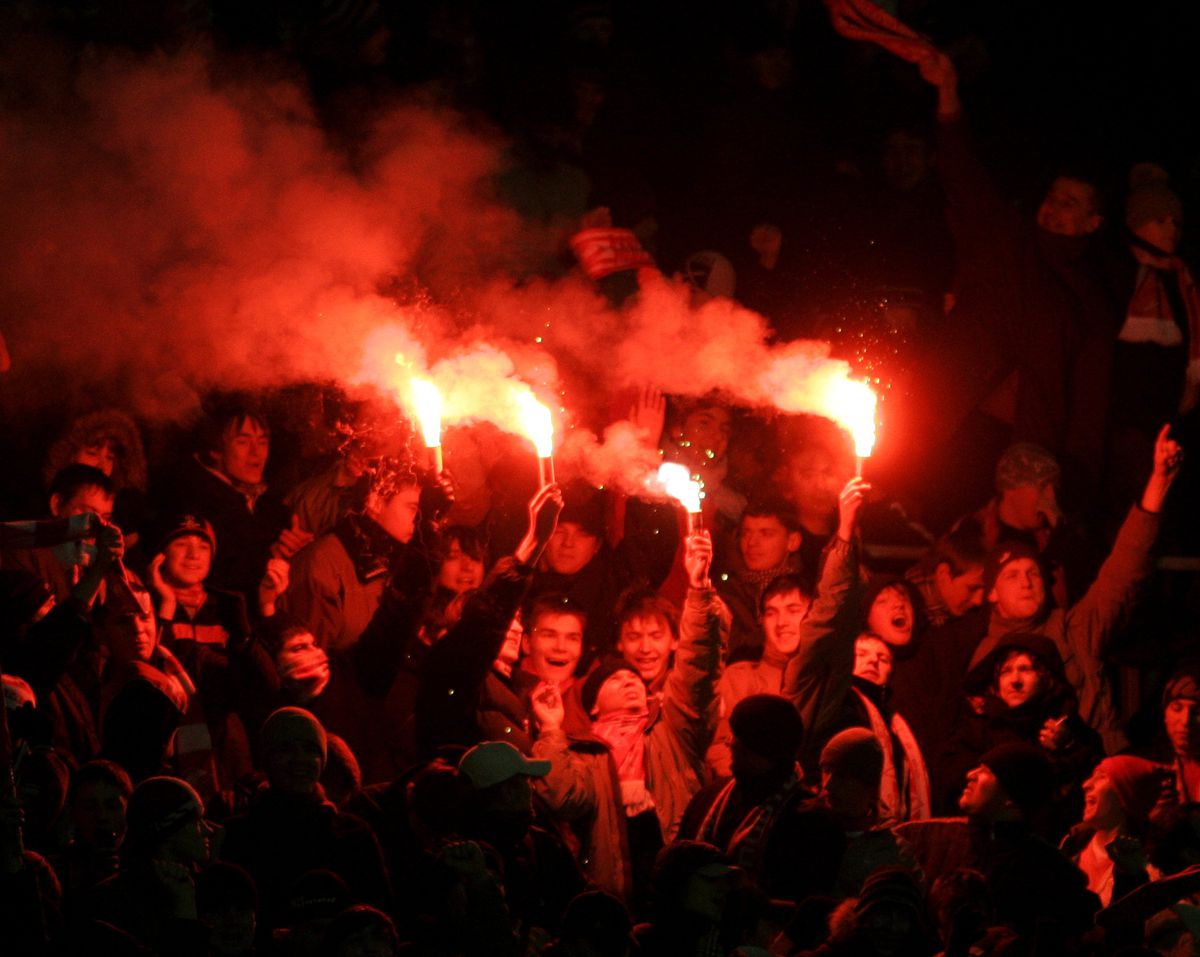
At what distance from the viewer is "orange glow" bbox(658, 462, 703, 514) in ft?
20.3

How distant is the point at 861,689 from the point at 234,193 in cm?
315

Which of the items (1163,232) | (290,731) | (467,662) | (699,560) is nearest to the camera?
(290,731)

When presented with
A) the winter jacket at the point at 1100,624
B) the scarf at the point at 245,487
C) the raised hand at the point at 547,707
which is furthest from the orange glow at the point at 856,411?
the scarf at the point at 245,487

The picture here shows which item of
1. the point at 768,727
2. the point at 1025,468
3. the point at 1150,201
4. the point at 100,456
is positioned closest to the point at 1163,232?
the point at 1150,201

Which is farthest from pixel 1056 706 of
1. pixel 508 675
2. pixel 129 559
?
pixel 129 559

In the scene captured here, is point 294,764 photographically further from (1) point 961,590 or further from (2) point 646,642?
(1) point 961,590

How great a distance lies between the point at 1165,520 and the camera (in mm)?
7426

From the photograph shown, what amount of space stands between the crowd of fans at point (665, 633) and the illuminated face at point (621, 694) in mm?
13

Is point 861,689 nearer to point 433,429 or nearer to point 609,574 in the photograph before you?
point 609,574

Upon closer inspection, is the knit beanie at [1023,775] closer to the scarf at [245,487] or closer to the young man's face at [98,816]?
the young man's face at [98,816]

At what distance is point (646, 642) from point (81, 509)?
2053 millimetres

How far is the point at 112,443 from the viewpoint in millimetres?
6504

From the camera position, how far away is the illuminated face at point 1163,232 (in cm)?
823

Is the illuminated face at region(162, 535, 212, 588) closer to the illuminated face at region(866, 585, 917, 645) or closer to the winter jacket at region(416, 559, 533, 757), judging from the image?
the winter jacket at region(416, 559, 533, 757)
